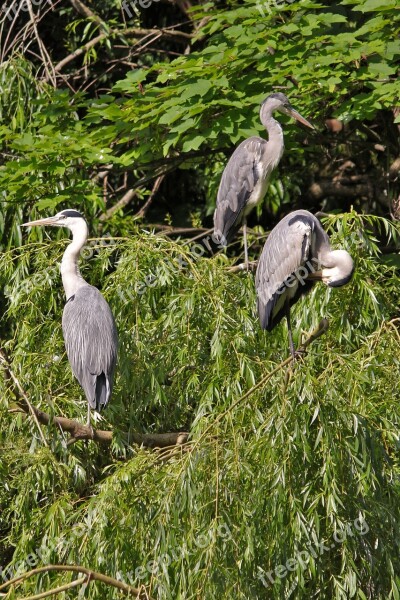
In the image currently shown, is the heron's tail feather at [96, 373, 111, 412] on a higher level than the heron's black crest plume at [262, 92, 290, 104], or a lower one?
lower

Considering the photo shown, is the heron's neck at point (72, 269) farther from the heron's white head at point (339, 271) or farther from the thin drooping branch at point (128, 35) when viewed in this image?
the thin drooping branch at point (128, 35)

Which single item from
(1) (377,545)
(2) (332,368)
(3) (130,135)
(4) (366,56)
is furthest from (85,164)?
(1) (377,545)

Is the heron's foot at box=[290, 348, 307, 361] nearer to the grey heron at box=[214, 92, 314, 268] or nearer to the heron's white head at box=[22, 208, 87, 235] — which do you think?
the heron's white head at box=[22, 208, 87, 235]

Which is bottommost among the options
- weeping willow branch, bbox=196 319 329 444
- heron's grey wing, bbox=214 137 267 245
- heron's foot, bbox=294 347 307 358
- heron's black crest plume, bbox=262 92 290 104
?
heron's grey wing, bbox=214 137 267 245

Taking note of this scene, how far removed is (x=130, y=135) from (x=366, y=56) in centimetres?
127

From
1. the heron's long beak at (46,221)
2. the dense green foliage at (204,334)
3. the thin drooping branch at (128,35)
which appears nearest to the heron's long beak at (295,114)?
the dense green foliage at (204,334)

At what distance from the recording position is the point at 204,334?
412cm

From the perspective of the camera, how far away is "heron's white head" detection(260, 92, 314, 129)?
5078 millimetres

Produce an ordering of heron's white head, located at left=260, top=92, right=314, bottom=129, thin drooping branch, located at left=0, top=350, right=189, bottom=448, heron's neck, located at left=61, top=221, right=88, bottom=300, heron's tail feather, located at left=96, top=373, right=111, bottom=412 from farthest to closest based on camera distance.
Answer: heron's white head, located at left=260, top=92, right=314, bottom=129, heron's neck, located at left=61, top=221, right=88, bottom=300, heron's tail feather, located at left=96, top=373, right=111, bottom=412, thin drooping branch, located at left=0, top=350, right=189, bottom=448

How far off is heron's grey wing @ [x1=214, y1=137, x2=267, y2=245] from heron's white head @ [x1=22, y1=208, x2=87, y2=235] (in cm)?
80

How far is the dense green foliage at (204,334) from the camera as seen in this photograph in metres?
3.09

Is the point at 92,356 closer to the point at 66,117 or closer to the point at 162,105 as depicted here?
the point at 162,105

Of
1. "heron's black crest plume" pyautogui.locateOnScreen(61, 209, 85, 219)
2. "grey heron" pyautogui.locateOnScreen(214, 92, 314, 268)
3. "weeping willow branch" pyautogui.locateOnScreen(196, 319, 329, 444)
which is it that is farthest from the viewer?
"grey heron" pyautogui.locateOnScreen(214, 92, 314, 268)

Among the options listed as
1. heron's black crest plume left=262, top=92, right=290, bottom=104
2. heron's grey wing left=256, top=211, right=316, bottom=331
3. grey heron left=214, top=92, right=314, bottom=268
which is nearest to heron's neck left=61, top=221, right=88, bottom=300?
heron's grey wing left=256, top=211, right=316, bottom=331
